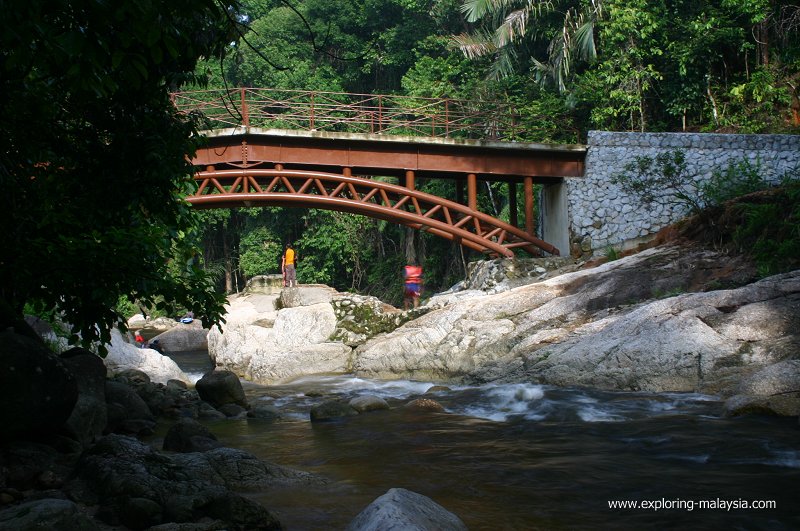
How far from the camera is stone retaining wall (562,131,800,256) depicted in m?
17.5

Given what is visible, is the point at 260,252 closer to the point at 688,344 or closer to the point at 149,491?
the point at 688,344

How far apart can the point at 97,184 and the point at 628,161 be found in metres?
15.2

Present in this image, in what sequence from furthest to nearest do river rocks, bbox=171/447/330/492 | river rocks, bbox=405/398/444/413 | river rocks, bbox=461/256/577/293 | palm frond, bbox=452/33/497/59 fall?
palm frond, bbox=452/33/497/59 → river rocks, bbox=461/256/577/293 → river rocks, bbox=405/398/444/413 → river rocks, bbox=171/447/330/492

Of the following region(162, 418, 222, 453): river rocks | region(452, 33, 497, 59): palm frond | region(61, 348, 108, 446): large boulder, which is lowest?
region(162, 418, 222, 453): river rocks

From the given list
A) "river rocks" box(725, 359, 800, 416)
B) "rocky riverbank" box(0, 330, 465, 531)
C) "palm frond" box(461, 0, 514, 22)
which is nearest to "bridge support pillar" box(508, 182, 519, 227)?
"palm frond" box(461, 0, 514, 22)

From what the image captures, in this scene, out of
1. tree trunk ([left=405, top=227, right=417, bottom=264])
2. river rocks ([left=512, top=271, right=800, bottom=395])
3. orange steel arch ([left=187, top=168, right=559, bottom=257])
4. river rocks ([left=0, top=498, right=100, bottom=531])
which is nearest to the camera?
river rocks ([left=0, top=498, right=100, bottom=531])

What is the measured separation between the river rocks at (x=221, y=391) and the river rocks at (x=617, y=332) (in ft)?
10.5

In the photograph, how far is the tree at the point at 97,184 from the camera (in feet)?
16.0

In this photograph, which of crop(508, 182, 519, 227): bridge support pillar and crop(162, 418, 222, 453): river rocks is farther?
crop(508, 182, 519, 227): bridge support pillar

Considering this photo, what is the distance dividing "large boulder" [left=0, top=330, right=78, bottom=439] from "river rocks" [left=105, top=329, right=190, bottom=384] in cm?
712

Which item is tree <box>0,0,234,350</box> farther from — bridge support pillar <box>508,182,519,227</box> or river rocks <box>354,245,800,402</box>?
bridge support pillar <box>508,182,519,227</box>

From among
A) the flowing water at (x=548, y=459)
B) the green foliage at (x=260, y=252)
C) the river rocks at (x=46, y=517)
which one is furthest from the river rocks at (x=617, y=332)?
the green foliage at (x=260, y=252)

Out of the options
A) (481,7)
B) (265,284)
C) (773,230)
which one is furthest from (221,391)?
(481,7)

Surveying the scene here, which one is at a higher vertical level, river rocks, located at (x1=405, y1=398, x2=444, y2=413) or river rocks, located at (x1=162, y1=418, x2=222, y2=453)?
river rocks, located at (x1=162, y1=418, x2=222, y2=453)
